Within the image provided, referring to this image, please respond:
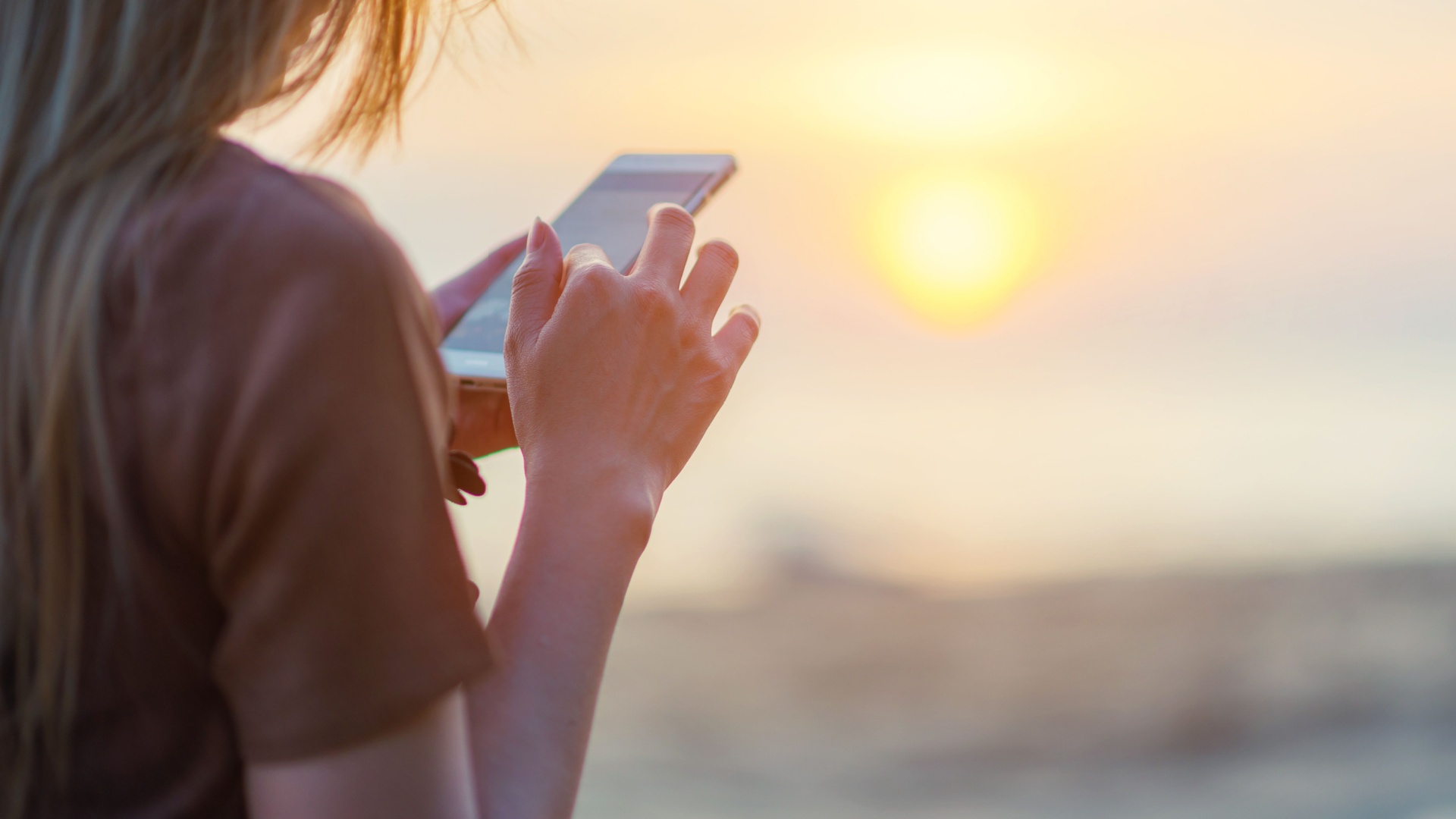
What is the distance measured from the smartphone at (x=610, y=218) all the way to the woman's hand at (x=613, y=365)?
0.29 m

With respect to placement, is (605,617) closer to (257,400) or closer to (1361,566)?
(257,400)

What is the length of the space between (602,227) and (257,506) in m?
0.91

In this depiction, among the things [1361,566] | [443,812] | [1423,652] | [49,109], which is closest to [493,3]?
[49,109]

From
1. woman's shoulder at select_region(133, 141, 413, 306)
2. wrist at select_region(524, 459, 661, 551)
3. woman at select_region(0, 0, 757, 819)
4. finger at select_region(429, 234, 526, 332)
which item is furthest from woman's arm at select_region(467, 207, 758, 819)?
finger at select_region(429, 234, 526, 332)

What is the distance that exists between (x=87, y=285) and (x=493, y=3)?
1.55 feet

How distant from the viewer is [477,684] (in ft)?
2.23

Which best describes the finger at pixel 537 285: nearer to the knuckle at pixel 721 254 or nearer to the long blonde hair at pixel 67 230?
the knuckle at pixel 721 254

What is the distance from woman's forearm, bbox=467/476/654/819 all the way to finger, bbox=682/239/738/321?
0.25 meters

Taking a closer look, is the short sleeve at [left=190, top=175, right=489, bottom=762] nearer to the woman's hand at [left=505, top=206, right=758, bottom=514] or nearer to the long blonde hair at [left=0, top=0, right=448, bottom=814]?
the long blonde hair at [left=0, top=0, right=448, bottom=814]

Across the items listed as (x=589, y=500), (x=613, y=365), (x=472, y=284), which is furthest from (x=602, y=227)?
(x=589, y=500)

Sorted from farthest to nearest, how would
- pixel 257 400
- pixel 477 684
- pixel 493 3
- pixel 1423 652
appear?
pixel 1423 652 → pixel 493 3 → pixel 477 684 → pixel 257 400

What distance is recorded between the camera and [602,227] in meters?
1.31

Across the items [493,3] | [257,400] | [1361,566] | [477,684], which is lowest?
[1361,566]

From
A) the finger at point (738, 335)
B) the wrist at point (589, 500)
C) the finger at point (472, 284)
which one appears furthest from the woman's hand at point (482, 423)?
the wrist at point (589, 500)
